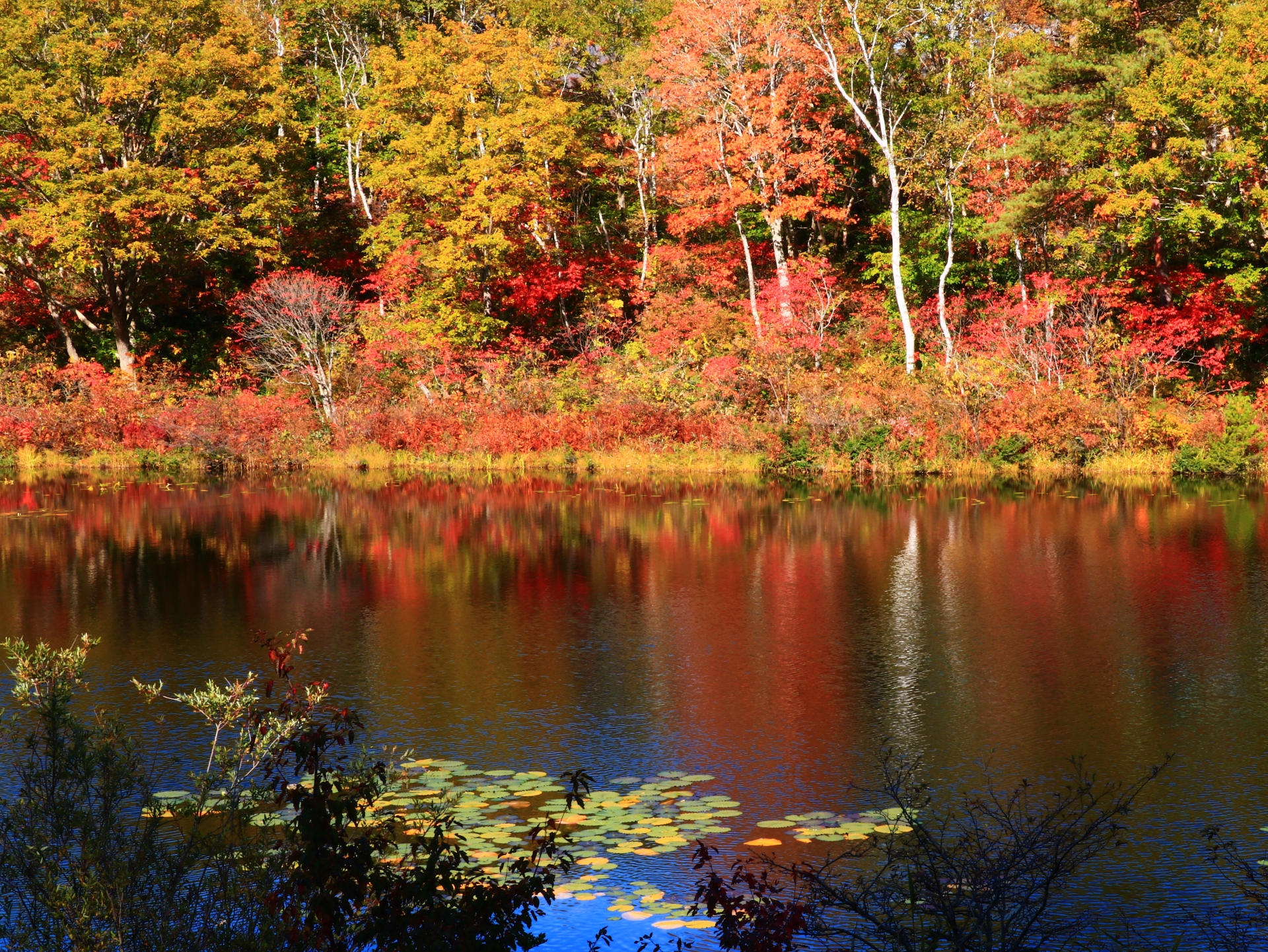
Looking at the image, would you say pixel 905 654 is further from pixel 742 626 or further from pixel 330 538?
pixel 330 538

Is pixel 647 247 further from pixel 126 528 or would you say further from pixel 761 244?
pixel 126 528

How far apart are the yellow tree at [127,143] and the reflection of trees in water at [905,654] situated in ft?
92.8

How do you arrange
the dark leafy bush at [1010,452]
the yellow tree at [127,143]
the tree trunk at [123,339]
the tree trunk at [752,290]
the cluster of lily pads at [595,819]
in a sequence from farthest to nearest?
the tree trunk at [123,339], the yellow tree at [127,143], the tree trunk at [752,290], the dark leafy bush at [1010,452], the cluster of lily pads at [595,819]

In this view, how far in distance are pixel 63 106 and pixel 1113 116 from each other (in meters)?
28.5

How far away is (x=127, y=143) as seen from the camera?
39.9m

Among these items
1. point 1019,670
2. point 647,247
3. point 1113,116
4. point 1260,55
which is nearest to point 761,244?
point 647,247

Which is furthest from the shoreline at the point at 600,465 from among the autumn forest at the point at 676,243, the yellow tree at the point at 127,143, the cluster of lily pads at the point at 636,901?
the cluster of lily pads at the point at 636,901

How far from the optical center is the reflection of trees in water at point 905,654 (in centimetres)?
984

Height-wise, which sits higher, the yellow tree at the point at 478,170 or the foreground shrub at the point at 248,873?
the yellow tree at the point at 478,170

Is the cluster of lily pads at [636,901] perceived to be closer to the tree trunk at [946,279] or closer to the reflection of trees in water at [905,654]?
the reflection of trees in water at [905,654]

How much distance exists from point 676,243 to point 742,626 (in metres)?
28.7

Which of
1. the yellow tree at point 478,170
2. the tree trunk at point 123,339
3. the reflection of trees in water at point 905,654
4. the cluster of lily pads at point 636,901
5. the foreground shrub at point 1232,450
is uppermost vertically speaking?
the yellow tree at point 478,170

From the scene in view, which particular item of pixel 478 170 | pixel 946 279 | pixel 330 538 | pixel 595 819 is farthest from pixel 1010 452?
pixel 595 819

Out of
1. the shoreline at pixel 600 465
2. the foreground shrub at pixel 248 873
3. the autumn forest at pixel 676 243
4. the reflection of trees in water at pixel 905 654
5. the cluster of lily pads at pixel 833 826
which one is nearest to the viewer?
the foreground shrub at pixel 248 873
